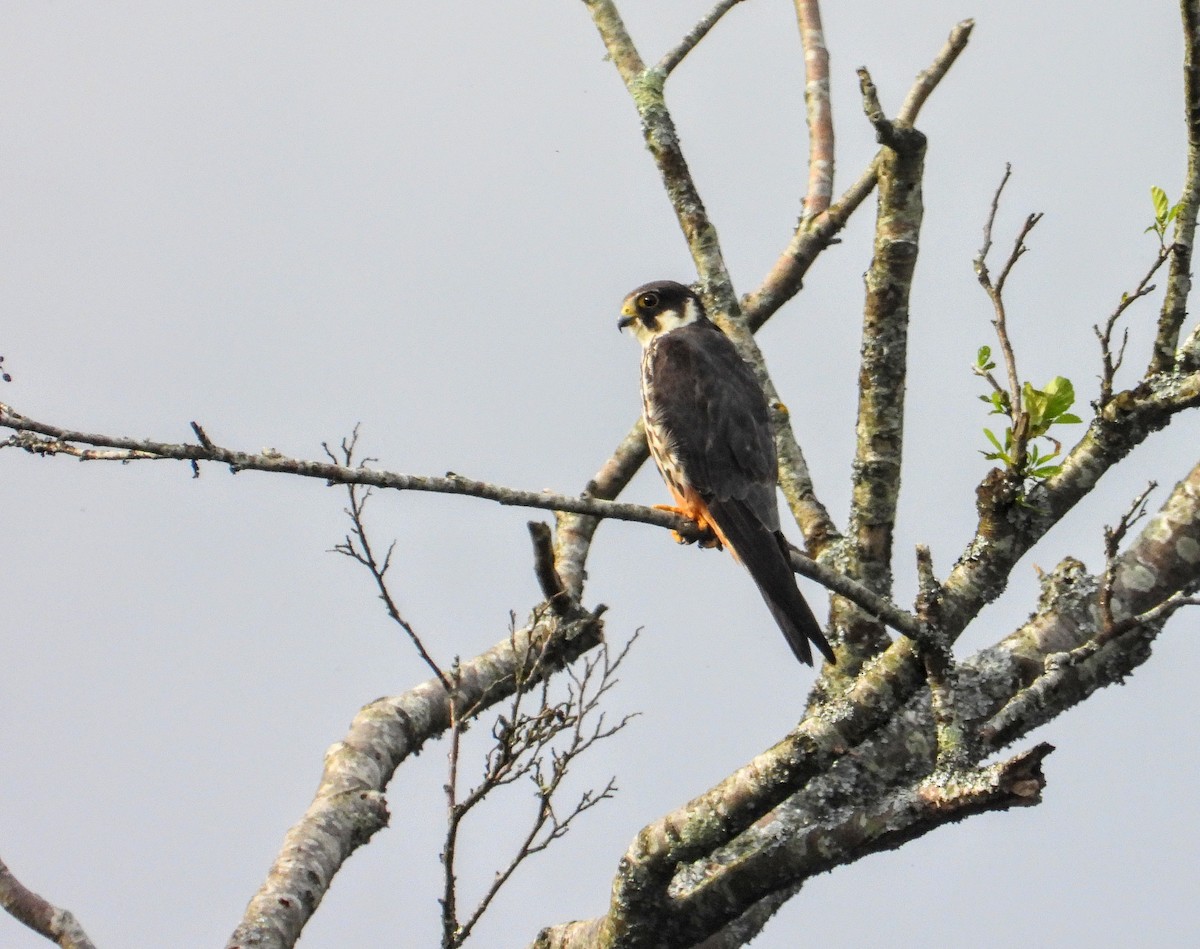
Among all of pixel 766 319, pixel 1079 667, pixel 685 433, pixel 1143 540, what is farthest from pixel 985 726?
pixel 766 319

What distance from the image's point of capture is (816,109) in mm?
6707

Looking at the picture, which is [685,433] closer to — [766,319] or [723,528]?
[723,528]

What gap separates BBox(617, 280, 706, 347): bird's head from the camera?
6266mm

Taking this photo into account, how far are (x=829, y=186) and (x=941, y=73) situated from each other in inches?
56.1

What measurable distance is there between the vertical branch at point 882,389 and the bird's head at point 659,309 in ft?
5.98

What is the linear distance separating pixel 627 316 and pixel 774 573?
2324 millimetres

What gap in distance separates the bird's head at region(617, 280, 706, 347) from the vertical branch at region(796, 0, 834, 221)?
65cm

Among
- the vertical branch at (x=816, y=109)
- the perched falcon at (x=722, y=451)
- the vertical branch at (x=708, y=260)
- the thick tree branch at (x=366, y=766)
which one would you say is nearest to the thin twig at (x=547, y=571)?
the thick tree branch at (x=366, y=766)

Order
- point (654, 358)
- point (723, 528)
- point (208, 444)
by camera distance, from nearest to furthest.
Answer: point (208, 444) < point (723, 528) < point (654, 358)

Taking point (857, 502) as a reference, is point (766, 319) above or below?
above

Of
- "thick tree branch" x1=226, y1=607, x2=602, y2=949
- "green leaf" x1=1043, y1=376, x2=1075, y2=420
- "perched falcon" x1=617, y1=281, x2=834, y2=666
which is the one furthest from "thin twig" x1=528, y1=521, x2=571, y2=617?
"green leaf" x1=1043, y1=376, x2=1075, y2=420

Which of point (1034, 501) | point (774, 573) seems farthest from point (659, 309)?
point (1034, 501)

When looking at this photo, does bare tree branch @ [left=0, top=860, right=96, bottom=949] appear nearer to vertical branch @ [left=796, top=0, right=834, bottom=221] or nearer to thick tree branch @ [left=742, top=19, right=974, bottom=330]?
thick tree branch @ [left=742, top=19, right=974, bottom=330]

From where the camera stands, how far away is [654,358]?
18.5 feet
